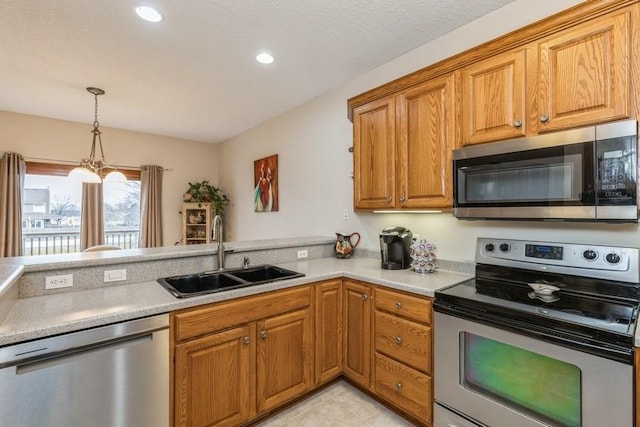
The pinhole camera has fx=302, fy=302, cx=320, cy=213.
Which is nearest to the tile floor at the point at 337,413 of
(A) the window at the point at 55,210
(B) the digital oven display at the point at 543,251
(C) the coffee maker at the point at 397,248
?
(C) the coffee maker at the point at 397,248

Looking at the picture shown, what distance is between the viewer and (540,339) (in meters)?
1.28

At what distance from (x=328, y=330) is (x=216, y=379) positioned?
0.84m

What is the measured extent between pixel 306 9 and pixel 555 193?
182cm

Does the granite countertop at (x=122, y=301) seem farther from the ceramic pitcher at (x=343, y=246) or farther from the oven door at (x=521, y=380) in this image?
the ceramic pitcher at (x=343, y=246)

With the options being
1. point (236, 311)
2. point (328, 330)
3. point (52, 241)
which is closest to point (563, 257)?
point (328, 330)

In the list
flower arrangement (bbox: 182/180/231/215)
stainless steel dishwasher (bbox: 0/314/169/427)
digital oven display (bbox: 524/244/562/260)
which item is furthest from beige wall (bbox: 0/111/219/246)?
digital oven display (bbox: 524/244/562/260)

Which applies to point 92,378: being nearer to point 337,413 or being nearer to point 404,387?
point 337,413

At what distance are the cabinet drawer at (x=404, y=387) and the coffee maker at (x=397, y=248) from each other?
66 cm

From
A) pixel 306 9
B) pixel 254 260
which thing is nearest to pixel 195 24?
pixel 306 9

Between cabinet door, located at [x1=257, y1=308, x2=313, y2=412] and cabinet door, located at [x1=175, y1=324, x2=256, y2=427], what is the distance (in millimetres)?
71

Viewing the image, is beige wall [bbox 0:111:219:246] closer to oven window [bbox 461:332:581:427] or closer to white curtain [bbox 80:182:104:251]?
white curtain [bbox 80:182:104:251]

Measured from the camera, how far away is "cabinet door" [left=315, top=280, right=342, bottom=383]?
2.16 m

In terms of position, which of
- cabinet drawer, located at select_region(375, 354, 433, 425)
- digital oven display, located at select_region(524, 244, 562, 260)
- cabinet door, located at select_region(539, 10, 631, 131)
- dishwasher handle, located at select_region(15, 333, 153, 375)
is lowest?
cabinet drawer, located at select_region(375, 354, 433, 425)

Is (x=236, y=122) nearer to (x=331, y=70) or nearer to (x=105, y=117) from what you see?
(x=105, y=117)
